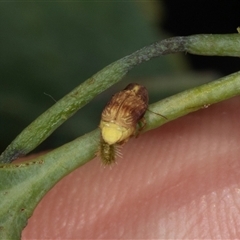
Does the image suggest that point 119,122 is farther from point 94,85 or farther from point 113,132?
point 94,85

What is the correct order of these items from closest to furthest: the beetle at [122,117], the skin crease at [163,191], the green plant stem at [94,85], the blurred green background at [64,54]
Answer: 1. the green plant stem at [94,85]
2. the beetle at [122,117]
3. the skin crease at [163,191]
4. the blurred green background at [64,54]

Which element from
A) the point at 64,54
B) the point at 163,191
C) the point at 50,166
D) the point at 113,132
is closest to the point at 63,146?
the point at 50,166

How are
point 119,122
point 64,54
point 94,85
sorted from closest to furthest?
point 94,85 → point 119,122 → point 64,54

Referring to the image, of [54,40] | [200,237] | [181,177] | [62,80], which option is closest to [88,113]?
[62,80]

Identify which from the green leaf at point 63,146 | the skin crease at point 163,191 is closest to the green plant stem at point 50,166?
the green leaf at point 63,146

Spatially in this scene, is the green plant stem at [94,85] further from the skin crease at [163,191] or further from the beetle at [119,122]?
the skin crease at [163,191]

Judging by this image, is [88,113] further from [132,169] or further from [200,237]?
[200,237]
